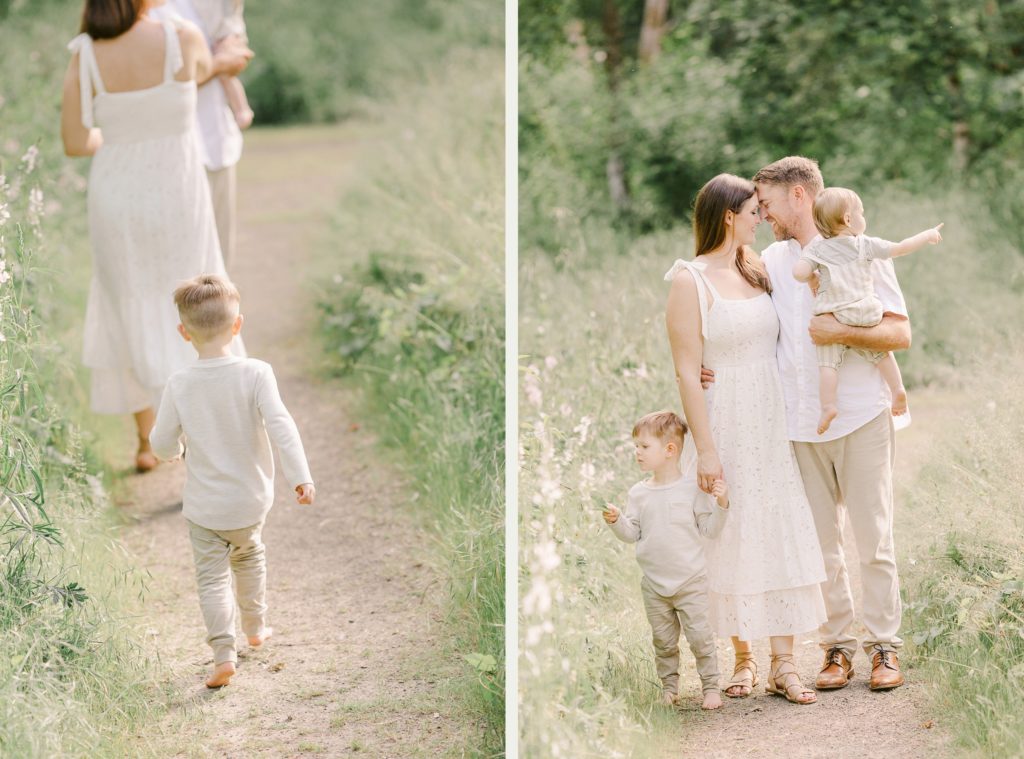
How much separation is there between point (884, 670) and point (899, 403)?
834mm

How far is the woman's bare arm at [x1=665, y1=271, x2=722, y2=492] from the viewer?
3.94 metres

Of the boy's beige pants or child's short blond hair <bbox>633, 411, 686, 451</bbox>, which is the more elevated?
child's short blond hair <bbox>633, 411, 686, 451</bbox>

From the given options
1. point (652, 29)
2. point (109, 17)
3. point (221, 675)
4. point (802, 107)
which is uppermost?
point (109, 17)

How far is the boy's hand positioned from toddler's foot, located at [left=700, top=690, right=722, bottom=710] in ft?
4.42

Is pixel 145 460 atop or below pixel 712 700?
below

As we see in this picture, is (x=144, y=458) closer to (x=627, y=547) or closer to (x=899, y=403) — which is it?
(x=627, y=547)

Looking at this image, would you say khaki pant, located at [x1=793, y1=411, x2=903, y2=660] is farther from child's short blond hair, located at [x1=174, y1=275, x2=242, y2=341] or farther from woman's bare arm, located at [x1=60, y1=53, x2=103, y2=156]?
woman's bare arm, located at [x1=60, y1=53, x2=103, y2=156]

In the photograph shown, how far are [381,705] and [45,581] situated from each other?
1.10 m

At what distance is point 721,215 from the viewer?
13.0 feet

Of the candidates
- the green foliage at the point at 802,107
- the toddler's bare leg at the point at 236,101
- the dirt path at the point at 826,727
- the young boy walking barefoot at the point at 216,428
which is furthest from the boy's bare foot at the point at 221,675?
the green foliage at the point at 802,107

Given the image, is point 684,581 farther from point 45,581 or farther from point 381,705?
point 45,581

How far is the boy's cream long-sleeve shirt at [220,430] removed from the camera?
13.3 ft

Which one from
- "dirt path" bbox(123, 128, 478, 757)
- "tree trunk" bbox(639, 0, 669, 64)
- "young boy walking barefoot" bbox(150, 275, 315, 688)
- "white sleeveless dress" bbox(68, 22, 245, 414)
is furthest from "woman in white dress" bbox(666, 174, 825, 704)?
"tree trunk" bbox(639, 0, 669, 64)

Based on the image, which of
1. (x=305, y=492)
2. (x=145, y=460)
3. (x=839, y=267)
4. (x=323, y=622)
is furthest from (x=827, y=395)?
(x=145, y=460)
